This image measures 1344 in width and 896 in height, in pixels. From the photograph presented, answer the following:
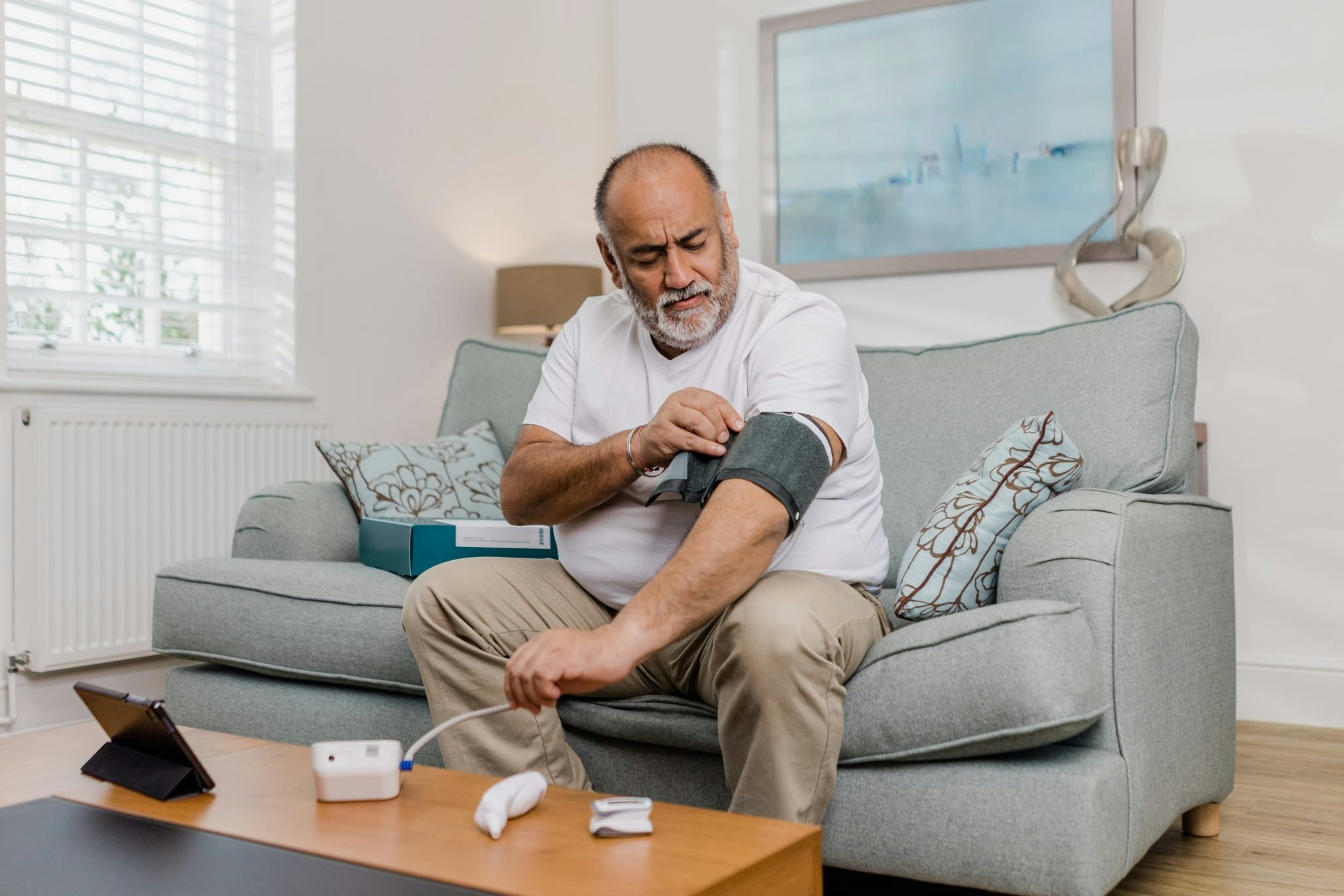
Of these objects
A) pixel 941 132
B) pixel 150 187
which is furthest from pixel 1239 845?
pixel 150 187

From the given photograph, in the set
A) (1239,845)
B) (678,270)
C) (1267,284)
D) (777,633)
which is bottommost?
(1239,845)

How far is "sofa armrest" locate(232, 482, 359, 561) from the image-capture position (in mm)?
2338

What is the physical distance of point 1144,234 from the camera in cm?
312

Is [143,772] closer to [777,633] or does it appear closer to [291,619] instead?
[777,633]

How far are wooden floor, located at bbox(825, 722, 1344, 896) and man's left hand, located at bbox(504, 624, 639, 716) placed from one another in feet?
2.47

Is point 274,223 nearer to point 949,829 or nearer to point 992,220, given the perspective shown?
point 992,220

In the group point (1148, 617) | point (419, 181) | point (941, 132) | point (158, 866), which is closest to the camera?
point (158, 866)

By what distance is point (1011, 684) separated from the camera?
1.37 m

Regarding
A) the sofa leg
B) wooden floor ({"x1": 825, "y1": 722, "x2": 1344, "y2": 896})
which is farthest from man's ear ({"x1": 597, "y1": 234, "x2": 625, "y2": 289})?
the sofa leg

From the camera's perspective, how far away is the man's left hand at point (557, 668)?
3.78 ft

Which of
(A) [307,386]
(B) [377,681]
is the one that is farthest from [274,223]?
(B) [377,681]

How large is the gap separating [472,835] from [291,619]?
1146 millimetres

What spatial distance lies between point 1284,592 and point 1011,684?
1.98 m

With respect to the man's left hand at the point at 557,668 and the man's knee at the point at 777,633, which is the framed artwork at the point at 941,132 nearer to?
the man's knee at the point at 777,633
